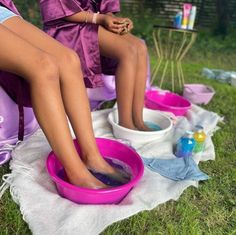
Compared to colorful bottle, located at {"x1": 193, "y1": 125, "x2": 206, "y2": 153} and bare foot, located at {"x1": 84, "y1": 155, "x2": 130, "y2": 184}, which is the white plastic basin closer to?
colorful bottle, located at {"x1": 193, "y1": 125, "x2": 206, "y2": 153}

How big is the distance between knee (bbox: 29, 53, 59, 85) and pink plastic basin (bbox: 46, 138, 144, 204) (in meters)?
0.33

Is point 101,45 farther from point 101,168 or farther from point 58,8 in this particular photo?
point 101,168

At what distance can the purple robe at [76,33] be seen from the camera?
73.5 inches

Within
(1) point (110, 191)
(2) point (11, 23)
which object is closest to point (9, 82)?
(2) point (11, 23)

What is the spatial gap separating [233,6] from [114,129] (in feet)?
17.2

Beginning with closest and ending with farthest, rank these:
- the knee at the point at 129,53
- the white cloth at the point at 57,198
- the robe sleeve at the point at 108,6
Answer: the white cloth at the point at 57,198, the knee at the point at 129,53, the robe sleeve at the point at 108,6

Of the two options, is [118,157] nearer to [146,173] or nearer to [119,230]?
[146,173]

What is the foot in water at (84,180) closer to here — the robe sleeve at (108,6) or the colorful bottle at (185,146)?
the colorful bottle at (185,146)

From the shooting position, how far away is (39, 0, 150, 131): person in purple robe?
189 centimetres

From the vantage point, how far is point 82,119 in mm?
1415

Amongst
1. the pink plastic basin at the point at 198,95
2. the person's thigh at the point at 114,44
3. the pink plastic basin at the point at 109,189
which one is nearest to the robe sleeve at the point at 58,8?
the person's thigh at the point at 114,44

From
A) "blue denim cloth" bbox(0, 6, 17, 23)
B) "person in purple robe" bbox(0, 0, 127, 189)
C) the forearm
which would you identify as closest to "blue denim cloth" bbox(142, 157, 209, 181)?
"person in purple robe" bbox(0, 0, 127, 189)

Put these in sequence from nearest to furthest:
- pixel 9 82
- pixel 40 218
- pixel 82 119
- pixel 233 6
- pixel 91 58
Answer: pixel 40 218
pixel 82 119
pixel 9 82
pixel 91 58
pixel 233 6

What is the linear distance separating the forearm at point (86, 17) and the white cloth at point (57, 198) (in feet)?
2.04
